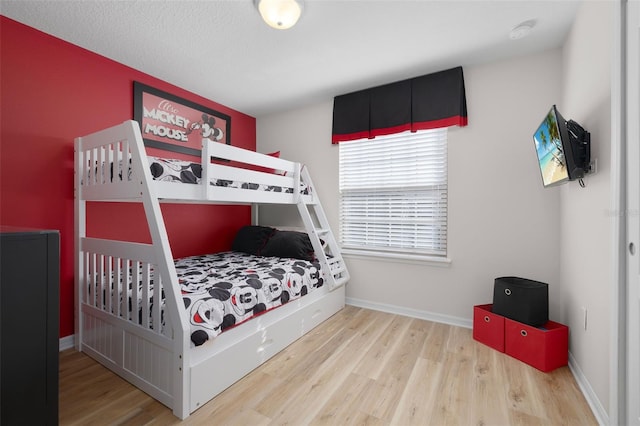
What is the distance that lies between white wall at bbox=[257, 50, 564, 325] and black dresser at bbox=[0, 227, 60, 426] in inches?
97.9

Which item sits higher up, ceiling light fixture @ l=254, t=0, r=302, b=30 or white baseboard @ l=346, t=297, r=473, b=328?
ceiling light fixture @ l=254, t=0, r=302, b=30

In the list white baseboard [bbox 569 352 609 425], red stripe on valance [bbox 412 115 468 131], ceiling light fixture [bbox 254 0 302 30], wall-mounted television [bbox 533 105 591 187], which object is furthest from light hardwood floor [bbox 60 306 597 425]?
ceiling light fixture [bbox 254 0 302 30]

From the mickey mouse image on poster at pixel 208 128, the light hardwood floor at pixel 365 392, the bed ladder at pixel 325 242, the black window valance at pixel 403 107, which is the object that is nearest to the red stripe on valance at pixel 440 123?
the black window valance at pixel 403 107

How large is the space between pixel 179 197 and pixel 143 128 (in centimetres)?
132

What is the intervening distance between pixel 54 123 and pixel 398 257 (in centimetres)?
301

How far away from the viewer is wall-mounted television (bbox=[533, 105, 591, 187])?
4.66ft

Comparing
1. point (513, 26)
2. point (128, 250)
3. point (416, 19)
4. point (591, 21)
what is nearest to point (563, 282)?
point (591, 21)

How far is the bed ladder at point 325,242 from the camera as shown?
2.63 metres

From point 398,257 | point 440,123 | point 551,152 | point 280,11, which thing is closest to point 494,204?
point 551,152

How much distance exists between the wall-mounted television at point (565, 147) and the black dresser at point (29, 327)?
220 cm

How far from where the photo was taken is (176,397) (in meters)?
1.38

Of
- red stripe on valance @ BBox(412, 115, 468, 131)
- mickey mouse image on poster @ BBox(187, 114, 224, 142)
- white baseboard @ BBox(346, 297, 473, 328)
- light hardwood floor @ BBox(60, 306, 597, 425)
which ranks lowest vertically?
light hardwood floor @ BBox(60, 306, 597, 425)

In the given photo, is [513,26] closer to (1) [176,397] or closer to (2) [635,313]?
(2) [635,313]

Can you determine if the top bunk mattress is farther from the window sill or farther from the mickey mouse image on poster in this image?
the window sill
